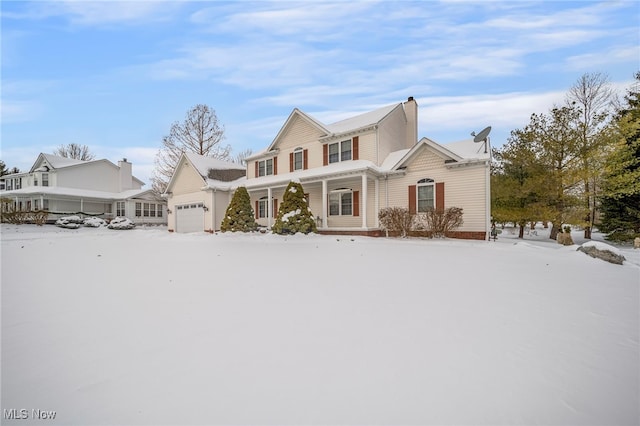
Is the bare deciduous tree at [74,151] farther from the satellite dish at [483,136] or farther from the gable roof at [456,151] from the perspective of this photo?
the satellite dish at [483,136]

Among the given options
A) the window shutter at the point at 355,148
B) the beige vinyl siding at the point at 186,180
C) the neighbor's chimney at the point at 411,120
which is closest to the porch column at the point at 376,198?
the window shutter at the point at 355,148

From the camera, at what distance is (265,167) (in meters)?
20.2

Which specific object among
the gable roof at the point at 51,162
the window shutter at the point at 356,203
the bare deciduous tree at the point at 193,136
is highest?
the bare deciduous tree at the point at 193,136

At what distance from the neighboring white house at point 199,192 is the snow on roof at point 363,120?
872 cm

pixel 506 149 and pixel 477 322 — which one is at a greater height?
pixel 506 149

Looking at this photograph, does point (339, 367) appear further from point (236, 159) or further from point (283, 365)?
point (236, 159)

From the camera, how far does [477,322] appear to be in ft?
10.4

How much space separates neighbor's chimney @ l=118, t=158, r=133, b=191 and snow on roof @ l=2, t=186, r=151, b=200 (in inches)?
46.9

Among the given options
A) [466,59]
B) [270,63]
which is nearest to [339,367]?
[466,59]

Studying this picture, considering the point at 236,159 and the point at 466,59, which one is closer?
the point at 466,59

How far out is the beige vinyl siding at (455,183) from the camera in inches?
491

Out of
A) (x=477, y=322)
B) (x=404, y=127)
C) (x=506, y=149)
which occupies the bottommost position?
(x=477, y=322)

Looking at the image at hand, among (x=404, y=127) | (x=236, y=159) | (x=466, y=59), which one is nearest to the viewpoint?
(x=466, y=59)

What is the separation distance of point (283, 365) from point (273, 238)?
10.7 m
